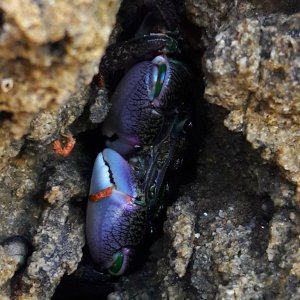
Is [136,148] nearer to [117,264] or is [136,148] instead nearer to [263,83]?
[117,264]

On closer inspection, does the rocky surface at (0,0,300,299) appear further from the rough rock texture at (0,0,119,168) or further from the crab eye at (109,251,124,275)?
the crab eye at (109,251,124,275)

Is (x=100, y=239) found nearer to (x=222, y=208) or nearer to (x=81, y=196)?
(x=81, y=196)

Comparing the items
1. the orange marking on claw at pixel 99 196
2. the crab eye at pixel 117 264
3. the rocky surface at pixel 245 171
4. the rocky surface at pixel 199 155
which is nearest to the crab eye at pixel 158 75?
the rocky surface at pixel 199 155

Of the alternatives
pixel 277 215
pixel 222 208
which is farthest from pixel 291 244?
pixel 222 208

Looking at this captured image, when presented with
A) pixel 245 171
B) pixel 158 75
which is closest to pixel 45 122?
pixel 158 75

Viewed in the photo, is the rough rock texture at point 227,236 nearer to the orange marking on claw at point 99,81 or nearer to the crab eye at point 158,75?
the crab eye at point 158,75
